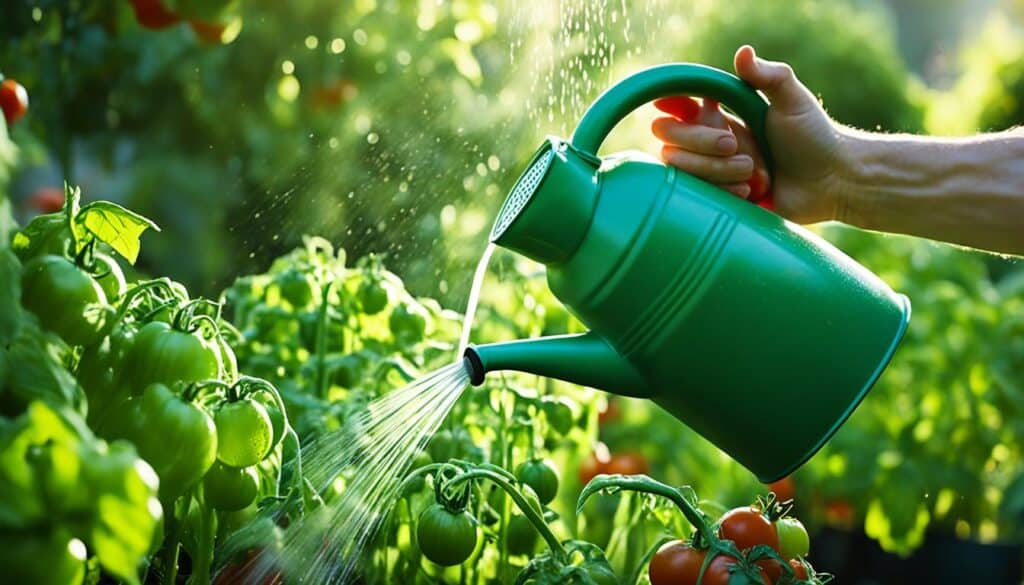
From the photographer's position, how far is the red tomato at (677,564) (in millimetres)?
785

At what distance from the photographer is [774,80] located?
1.01m

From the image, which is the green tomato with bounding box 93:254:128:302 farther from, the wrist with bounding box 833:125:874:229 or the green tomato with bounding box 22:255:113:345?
the wrist with bounding box 833:125:874:229

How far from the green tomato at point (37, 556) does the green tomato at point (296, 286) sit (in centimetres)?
63

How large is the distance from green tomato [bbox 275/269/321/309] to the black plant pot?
1484 mm

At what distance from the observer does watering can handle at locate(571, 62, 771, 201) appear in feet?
2.72

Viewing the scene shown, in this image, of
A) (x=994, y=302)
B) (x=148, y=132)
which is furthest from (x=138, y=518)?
(x=148, y=132)

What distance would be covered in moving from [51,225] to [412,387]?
291mm

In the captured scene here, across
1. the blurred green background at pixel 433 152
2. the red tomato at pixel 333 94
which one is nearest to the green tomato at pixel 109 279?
the blurred green background at pixel 433 152

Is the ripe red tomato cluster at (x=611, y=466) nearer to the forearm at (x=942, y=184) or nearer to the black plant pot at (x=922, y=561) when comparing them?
the black plant pot at (x=922, y=561)

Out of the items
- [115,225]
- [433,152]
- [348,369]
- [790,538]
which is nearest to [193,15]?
[433,152]

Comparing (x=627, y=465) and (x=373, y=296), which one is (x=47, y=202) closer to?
(x=627, y=465)

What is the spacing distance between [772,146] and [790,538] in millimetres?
352

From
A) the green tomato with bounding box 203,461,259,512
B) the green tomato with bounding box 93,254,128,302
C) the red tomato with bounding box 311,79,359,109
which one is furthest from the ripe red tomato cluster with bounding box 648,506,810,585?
the red tomato with bounding box 311,79,359,109

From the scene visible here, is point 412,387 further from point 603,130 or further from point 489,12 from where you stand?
point 489,12
